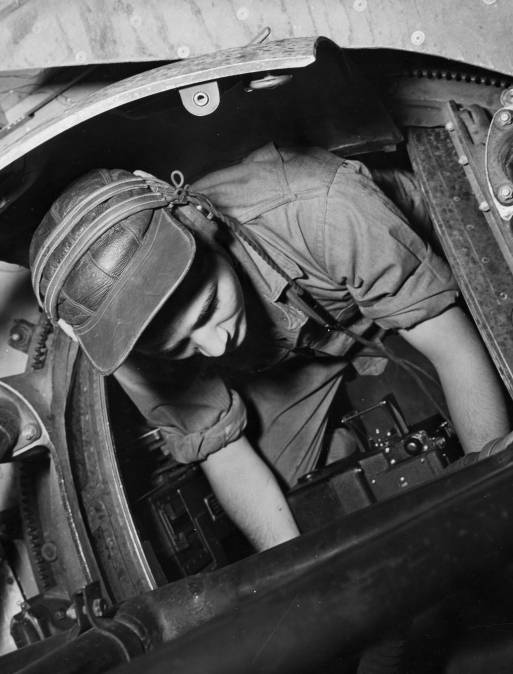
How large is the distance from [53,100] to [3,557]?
1.02 meters

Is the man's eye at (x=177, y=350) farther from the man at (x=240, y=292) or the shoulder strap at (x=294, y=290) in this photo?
the shoulder strap at (x=294, y=290)

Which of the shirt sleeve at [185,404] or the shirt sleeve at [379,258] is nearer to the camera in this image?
the shirt sleeve at [379,258]

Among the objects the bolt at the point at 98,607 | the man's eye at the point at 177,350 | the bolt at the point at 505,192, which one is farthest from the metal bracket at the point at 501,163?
the bolt at the point at 98,607

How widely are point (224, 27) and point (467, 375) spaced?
93 centimetres

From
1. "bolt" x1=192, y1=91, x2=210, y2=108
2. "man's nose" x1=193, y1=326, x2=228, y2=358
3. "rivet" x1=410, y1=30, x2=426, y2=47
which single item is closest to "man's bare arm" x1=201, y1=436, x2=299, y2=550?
"man's nose" x1=193, y1=326, x2=228, y2=358

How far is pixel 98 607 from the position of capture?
1033mm

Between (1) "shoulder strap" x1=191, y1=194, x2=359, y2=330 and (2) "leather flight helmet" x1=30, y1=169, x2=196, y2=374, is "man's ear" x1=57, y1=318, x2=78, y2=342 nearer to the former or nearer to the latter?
(2) "leather flight helmet" x1=30, y1=169, x2=196, y2=374

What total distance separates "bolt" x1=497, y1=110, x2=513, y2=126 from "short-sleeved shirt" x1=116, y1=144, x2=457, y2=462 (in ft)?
0.97

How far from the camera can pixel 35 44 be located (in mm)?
1250

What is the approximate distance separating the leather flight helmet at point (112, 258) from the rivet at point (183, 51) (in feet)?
0.87

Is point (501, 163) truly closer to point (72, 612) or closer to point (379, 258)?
point (379, 258)

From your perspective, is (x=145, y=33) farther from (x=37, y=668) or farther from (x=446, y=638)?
(x=446, y=638)

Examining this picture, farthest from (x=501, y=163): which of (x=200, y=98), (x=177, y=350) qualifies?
(x=177, y=350)

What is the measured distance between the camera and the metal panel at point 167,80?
1.10m
